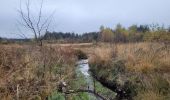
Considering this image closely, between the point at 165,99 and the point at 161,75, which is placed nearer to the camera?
the point at 165,99

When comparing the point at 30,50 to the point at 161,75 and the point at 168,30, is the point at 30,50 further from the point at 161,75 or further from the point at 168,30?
the point at 168,30

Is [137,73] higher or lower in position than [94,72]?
higher

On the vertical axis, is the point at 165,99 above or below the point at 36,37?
below

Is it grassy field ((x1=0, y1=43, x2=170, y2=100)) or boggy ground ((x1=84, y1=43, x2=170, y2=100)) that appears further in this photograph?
boggy ground ((x1=84, y1=43, x2=170, y2=100))

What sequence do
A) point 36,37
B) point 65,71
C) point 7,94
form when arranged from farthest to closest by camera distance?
point 65,71 → point 36,37 → point 7,94

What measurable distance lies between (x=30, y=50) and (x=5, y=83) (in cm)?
496

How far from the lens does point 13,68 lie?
282 inches

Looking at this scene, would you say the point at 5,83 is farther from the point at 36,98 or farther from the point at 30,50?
the point at 30,50

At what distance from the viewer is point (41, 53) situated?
10531 millimetres

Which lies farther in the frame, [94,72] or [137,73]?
[94,72]

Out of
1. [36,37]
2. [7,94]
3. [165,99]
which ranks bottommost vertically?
[165,99]

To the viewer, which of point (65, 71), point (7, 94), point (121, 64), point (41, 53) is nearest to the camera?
point (7, 94)

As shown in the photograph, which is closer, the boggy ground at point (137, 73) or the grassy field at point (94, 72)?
the grassy field at point (94, 72)

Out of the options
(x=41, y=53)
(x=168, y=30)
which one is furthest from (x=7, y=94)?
(x=168, y=30)
